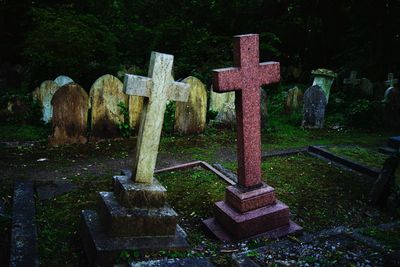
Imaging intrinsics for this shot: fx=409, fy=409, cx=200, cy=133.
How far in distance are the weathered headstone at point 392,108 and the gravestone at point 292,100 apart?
6.40 ft

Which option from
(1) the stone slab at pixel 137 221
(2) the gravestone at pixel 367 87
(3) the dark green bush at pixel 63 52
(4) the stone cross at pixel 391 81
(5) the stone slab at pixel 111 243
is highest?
(3) the dark green bush at pixel 63 52

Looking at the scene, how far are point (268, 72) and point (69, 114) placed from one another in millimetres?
4107

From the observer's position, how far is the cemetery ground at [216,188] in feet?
11.3

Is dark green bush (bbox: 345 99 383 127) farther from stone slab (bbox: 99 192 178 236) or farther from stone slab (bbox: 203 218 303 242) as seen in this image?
stone slab (bbox: 99 192 178 236)

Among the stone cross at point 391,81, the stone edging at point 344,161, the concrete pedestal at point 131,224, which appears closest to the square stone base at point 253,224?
the concrete pedestal at point 131,224

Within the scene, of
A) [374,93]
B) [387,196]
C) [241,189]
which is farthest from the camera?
[374,93]

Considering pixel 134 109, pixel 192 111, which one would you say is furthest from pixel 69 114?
pixel 192 111

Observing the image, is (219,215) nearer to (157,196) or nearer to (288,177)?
(157,196)

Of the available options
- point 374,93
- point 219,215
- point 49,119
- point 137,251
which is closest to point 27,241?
point 137,251

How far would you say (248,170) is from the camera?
13.7 ft

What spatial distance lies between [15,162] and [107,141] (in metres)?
1.68

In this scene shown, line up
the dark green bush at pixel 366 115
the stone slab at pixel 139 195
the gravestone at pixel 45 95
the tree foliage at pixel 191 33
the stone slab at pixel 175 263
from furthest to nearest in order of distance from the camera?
the tree foliage at pixel 191 33
the dark green bush at pixel 366 115
the gravestone at pixel 45 95
the stone slab at pixel 139 195
the stone slab at pixel 175 263

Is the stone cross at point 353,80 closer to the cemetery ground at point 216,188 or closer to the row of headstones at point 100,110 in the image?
the cemetery ground at point 216,188

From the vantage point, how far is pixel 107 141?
7.44 m
